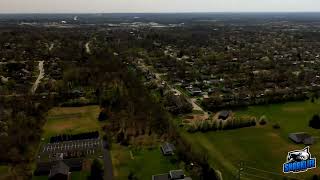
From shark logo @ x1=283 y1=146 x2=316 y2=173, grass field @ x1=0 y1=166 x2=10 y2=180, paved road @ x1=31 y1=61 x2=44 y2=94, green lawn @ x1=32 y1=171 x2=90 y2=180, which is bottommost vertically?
grass field @ x1=0 y1=166 x2=10 y2=180

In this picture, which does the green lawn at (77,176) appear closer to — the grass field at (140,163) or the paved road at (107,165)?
the paved road at (107,165)

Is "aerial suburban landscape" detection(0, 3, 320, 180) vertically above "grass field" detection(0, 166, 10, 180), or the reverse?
"aerial suburban landscape" detection(0, 3, 320, 180)

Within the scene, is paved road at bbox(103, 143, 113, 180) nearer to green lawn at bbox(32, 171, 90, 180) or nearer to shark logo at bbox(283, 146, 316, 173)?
green lawn at bbox(32, 171, 90, 180)

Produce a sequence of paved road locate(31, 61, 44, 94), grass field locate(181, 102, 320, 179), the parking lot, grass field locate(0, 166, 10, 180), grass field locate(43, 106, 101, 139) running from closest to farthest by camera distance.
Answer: grass field locate(0, 166, 10, 180), grass field locate(181, 102, 320, 179), the parking lot, grass field locate(43, 106, 101, 139), paved road locate(31, 61, 44, 94)

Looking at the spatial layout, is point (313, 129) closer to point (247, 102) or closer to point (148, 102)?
point (247, 102)

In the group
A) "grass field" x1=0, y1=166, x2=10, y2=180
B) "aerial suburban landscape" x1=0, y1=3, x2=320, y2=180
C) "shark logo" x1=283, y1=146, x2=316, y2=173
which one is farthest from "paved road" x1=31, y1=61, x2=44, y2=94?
"shark logo" x1=283, y1=146, x2=316, y2=173

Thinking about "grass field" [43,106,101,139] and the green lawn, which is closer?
the green lawn

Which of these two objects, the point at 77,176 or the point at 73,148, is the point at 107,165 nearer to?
the point at 77,176

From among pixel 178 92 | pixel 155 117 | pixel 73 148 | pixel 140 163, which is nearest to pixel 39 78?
pixel 178 92
